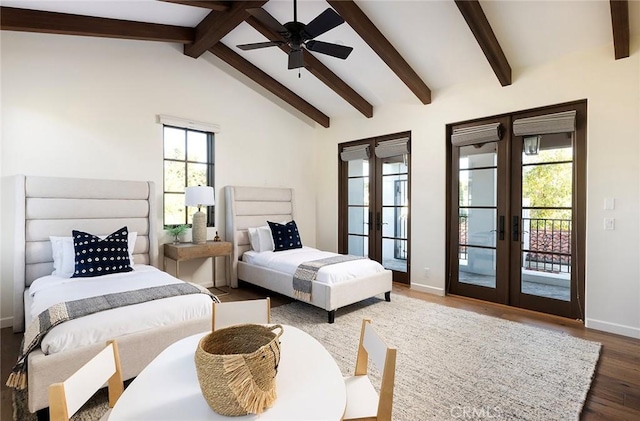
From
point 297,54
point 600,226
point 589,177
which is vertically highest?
point 297,54

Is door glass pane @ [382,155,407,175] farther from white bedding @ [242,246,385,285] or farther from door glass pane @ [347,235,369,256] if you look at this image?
white bedding @ [242,246,385,285]

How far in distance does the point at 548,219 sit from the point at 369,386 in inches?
133

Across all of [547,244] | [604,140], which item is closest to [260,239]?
[547,244]

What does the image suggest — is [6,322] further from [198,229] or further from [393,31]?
[393,31]

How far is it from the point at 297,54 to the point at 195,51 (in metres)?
2.26

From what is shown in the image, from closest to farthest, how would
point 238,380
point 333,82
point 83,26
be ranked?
point 238,380
point 83,26
point 333,82

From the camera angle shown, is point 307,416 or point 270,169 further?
point 270,169

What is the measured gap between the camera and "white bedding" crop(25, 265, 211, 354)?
2070 millimetres

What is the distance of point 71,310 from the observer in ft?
7.21

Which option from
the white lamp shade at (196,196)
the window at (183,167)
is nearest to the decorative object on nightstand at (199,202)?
the white lamp shade at (196,196)

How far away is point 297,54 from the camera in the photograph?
9.99 feet

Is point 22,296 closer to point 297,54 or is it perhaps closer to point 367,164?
point 297,54

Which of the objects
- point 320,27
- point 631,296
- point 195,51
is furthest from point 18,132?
point 631,296

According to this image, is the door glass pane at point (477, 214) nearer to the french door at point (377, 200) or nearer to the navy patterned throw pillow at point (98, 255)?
the french door at point (377, 200)
